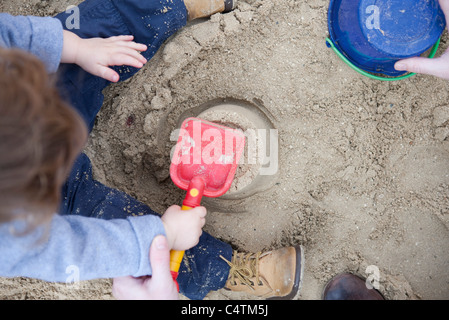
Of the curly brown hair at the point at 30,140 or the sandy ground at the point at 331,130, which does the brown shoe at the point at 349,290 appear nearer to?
the sandy ground at the point at 331,130

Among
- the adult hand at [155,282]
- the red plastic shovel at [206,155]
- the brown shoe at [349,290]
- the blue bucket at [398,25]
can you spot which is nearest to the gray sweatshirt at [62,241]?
the adult hand at [155,282]

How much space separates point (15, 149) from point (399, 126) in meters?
Answer: 1.19

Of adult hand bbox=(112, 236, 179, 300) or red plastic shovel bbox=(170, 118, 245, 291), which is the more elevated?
red plastic shovel bbox=(170, 118, 245, 291)

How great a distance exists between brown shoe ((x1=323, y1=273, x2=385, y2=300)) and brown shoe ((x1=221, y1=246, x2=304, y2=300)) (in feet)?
0.43

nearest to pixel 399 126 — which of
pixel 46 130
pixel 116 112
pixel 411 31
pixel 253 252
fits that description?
pixel 411 31

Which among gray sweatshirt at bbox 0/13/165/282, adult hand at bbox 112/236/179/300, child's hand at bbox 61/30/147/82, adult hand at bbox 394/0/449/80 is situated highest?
child's hand at bbox 61/30/147/82

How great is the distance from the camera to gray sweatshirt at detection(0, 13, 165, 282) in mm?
905

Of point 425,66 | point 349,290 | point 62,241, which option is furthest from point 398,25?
point 62,241

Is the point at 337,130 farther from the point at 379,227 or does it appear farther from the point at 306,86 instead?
the point at 379,227

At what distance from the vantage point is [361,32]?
1.14m

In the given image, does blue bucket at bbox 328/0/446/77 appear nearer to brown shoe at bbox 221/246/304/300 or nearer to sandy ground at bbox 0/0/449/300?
sandy ground at bbox 0/0/449/300

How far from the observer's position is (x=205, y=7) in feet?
4.18

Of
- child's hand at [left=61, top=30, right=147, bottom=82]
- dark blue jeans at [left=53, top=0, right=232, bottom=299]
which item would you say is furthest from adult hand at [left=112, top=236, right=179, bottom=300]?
child's hand at [left=61, top=30, right=147, bottom=82]

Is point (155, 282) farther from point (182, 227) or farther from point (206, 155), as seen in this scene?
point (206, 155)
